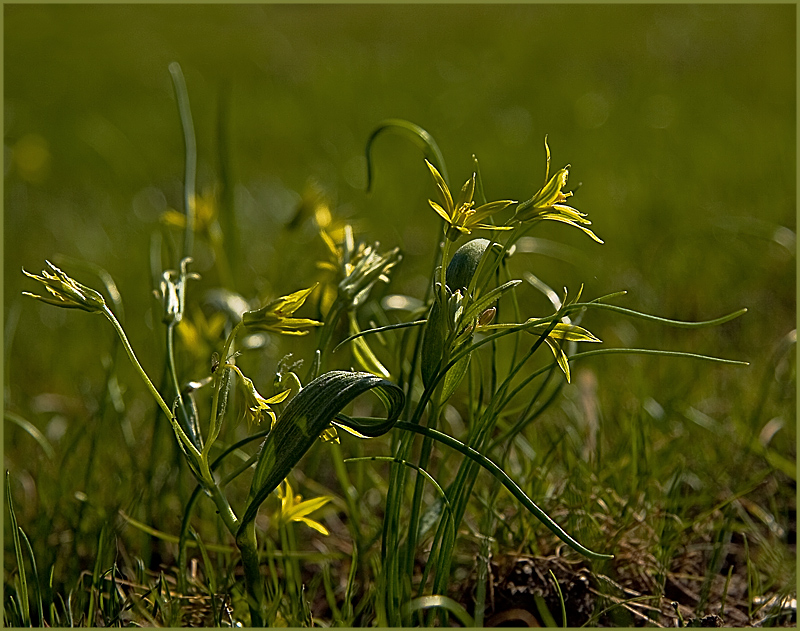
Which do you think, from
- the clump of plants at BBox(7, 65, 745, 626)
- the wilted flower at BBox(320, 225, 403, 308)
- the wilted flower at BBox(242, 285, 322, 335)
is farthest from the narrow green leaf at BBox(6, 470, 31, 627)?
the wilted flower at BBox(320, 225, 403, 308)

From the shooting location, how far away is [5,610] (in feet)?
4.17

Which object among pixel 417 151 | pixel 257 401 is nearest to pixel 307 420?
pixel 257 401

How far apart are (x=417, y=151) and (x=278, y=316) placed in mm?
3332

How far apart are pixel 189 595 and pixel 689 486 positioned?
3.26ft

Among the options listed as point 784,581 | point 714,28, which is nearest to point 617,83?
point 714,28

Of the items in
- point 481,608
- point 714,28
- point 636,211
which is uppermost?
point 714,28

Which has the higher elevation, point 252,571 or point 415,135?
point 415,135

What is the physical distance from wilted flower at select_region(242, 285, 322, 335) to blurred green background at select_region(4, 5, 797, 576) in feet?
1.41

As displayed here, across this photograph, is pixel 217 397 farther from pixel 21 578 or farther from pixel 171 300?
pixel 21 578

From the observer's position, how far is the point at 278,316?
1062mm

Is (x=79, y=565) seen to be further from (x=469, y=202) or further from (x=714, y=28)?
(x=714, y=28)

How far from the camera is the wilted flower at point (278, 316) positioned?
1.05m

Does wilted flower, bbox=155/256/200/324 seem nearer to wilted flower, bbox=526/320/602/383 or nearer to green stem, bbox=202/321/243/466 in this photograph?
green stem, bbox=202/321/243/466

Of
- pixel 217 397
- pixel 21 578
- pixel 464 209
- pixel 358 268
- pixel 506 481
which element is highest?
pixel 464 209
